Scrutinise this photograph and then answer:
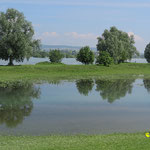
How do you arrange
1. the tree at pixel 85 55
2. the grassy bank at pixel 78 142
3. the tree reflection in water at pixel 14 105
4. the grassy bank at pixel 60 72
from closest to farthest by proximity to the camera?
the grassy bank at pixel 78 142 < the tree reflection in water at pixel 14 105 < the grassy bank at pixel 60 72 < the tree at pixel 85 55

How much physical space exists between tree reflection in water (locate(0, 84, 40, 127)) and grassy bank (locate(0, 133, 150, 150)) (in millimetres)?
4269

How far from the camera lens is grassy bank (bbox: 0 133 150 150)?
11.3 meters

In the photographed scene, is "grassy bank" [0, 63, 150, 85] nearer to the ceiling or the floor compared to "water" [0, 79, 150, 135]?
nearer to the ceiling

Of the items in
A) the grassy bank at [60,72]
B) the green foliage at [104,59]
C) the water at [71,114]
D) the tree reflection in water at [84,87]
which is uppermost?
the green foliage at [104,59]

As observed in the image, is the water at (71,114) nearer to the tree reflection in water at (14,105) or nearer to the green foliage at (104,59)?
the tree reflection in water at (14,105)

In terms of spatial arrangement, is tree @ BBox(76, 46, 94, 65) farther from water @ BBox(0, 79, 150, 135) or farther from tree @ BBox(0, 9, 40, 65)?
water @ BBox(0, 79, 150, 135)

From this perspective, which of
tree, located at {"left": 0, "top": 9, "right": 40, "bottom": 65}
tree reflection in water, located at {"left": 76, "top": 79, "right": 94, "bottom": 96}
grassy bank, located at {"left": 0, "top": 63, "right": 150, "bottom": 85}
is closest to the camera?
tree reflection in water, located at {"left": 76, "top": 79, "right": 94, "bottom": 96}

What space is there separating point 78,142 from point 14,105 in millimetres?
12201

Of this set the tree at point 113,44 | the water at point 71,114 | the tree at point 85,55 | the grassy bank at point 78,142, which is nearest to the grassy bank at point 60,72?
the tree at point 85,55

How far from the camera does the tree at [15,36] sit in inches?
2256

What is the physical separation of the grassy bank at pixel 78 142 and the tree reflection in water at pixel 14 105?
4269 mm

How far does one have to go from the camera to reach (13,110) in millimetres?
21266

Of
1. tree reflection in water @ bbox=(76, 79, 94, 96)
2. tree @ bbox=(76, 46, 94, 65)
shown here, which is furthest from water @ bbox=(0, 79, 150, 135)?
tree @ bbox=(76, 46, 94, 65)

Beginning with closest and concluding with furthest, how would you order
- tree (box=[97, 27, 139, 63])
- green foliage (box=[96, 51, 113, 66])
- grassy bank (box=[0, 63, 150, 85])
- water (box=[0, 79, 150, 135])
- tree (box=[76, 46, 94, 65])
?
water (box=[0, 79, 150, 135]) < grassy bank (box=[0, 63, 150, 85]) < green foliage (box=[96, 51, 113, 66]) < tree (box=[76, 46, 94, 65]) < tree (box=[97, 27, 139, 63])
